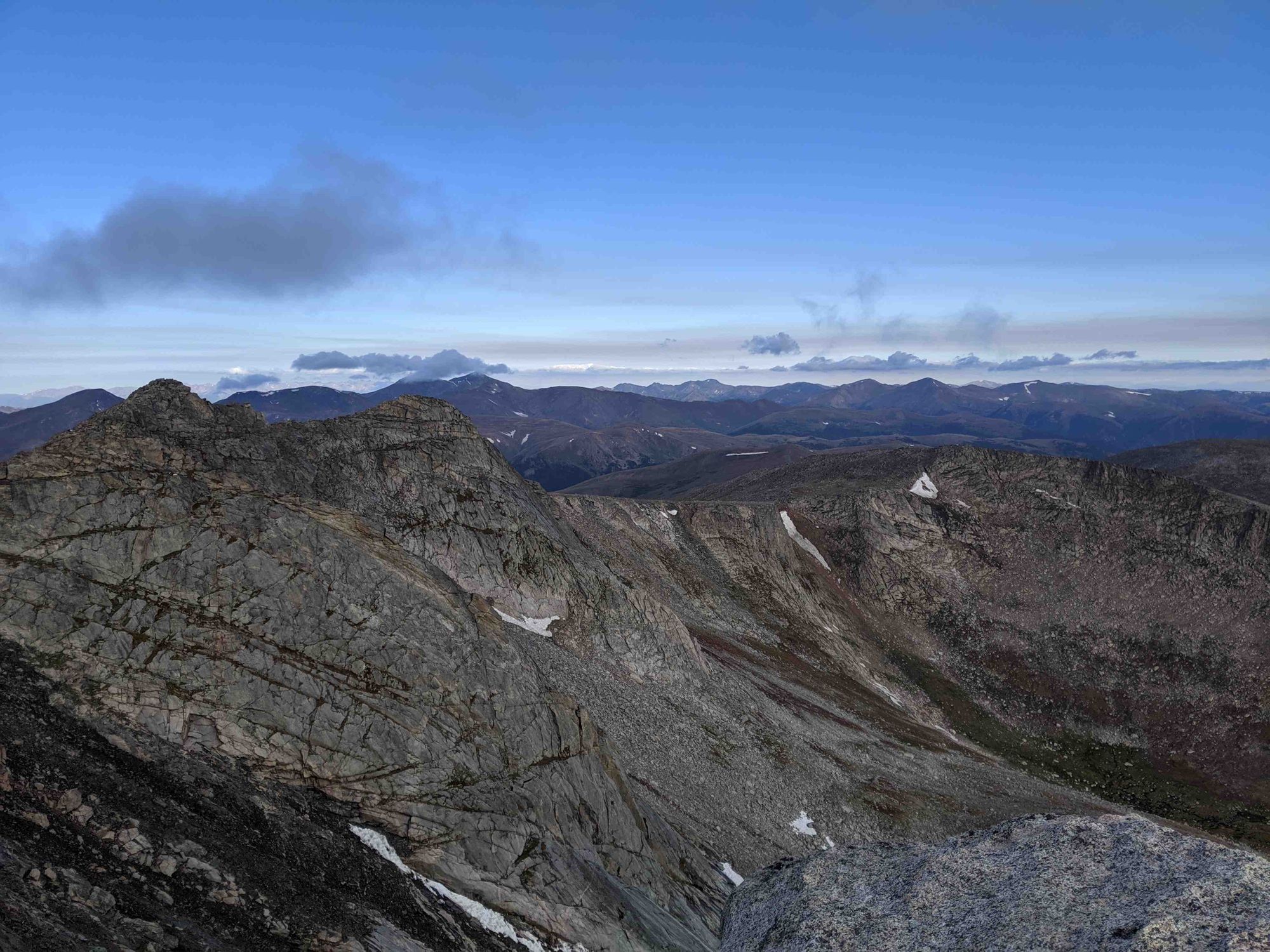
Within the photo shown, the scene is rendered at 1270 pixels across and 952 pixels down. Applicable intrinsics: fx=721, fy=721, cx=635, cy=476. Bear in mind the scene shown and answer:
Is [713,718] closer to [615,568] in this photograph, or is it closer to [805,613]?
[615,568]

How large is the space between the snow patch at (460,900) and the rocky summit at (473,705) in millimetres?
175

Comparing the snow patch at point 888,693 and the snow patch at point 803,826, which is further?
the snow patch at point 888,693

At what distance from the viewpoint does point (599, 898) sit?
30.3 meters

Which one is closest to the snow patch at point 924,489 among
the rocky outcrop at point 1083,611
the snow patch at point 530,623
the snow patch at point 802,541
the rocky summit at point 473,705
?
the rocky outcrop at point 1083,611

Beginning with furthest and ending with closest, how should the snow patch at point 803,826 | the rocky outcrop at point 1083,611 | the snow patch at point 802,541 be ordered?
the snow patch at point 802,541
the rocky outcrop at point 1083,611
the snow patch at point 803,826

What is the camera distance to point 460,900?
2662 cm

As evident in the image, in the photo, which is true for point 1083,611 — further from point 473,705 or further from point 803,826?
point 473,705

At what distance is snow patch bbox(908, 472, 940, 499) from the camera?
12275 cm

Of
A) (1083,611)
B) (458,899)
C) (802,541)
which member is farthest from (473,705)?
(1083,611)

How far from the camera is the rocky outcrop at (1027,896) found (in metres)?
23.7

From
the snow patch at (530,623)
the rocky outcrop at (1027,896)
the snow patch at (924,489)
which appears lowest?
the rocky outcrop at (1027,896)

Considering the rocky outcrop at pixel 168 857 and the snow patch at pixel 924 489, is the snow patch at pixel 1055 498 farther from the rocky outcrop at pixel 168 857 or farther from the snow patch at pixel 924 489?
the rocky outcrop at pixel 168 857

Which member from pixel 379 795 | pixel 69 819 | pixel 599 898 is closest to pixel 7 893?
pixel 69 819

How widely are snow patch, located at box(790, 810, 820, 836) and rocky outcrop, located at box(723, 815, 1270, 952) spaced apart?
40.6 feet
